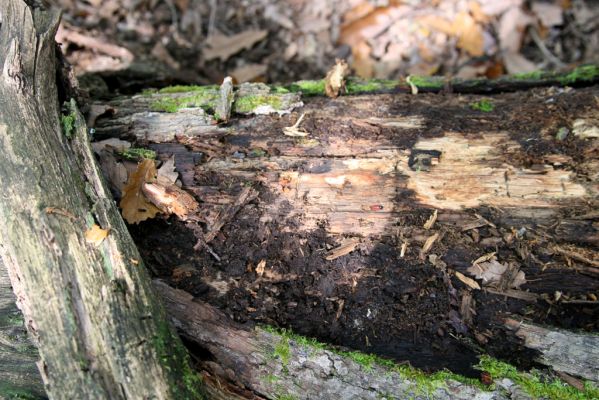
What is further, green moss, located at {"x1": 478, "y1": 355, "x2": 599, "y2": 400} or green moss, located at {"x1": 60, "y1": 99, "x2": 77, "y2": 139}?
green moss, located at {"x1": 60, "y1": 99, "x2": 77, "y2": 139}

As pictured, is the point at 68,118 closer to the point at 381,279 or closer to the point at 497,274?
the point at 381,279

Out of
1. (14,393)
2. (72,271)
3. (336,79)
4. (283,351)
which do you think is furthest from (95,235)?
(336,79)

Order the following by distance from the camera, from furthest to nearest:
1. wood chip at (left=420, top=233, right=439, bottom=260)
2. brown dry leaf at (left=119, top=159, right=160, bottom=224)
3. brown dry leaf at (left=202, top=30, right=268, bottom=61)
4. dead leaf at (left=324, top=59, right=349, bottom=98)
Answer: brown dry leaf at (left=202, top=30, right=268, bottom=61)
dead leaf at (left=324, top=59, right=349, bottom=98)
brown dry leaf at (left=119, top=159, right=160, bottom=224)
wood chip at (left=420, top=233, right=439, bottom=260)

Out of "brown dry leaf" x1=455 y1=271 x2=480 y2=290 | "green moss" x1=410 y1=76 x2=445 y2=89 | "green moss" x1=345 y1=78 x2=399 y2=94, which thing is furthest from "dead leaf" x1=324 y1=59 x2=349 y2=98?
"brown dry leaf" x1=455 y1=271 x2=480 y2=290

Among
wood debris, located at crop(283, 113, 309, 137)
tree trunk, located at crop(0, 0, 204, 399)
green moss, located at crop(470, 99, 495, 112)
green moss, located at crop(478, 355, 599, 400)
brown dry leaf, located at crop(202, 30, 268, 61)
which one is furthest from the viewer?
brown dry leaf, located at crop(202, 30, 268, 61)

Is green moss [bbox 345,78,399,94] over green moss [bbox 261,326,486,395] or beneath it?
over

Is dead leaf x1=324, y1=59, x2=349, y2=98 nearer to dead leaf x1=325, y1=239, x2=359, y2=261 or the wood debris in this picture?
the wood debris

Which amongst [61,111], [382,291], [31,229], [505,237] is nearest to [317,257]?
[382,291]
